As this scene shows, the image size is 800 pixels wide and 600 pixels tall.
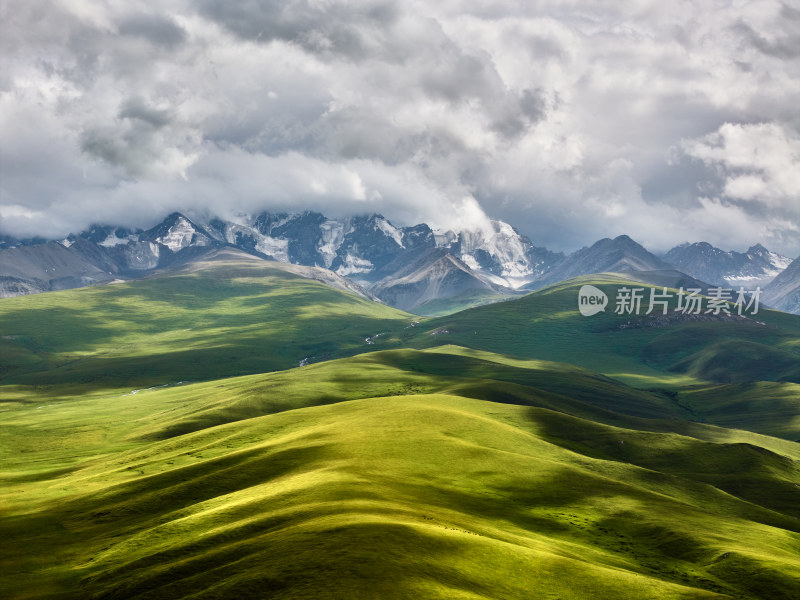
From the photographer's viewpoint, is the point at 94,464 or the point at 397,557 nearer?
the point at 397,557

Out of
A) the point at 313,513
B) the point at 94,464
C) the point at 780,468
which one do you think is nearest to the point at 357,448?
the point at 313,513

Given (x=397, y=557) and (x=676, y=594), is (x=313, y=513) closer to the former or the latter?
(x=397, y=557)

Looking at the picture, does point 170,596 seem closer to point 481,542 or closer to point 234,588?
point 234,588

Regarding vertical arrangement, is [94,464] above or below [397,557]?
below

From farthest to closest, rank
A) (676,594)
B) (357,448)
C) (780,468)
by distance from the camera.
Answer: (780,468) → (357,448) → (676,594)

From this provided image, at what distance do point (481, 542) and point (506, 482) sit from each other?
5397 cm

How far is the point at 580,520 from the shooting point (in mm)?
106250

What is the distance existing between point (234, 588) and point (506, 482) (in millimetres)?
74949

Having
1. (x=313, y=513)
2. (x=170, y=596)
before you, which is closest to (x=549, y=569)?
(x=313, y=513)

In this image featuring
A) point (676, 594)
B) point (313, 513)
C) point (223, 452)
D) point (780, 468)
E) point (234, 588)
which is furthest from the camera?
point (780, 468)

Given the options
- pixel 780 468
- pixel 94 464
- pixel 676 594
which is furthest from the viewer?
pixel 780 468

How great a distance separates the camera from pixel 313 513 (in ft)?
259

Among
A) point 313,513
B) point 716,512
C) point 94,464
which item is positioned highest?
point 313,513

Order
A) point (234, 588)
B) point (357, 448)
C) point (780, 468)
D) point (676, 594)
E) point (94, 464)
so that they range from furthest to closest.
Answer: point (780, 468) < point (94, 464) < point (357, 448) < point (676, 594) < point (234, 588)
